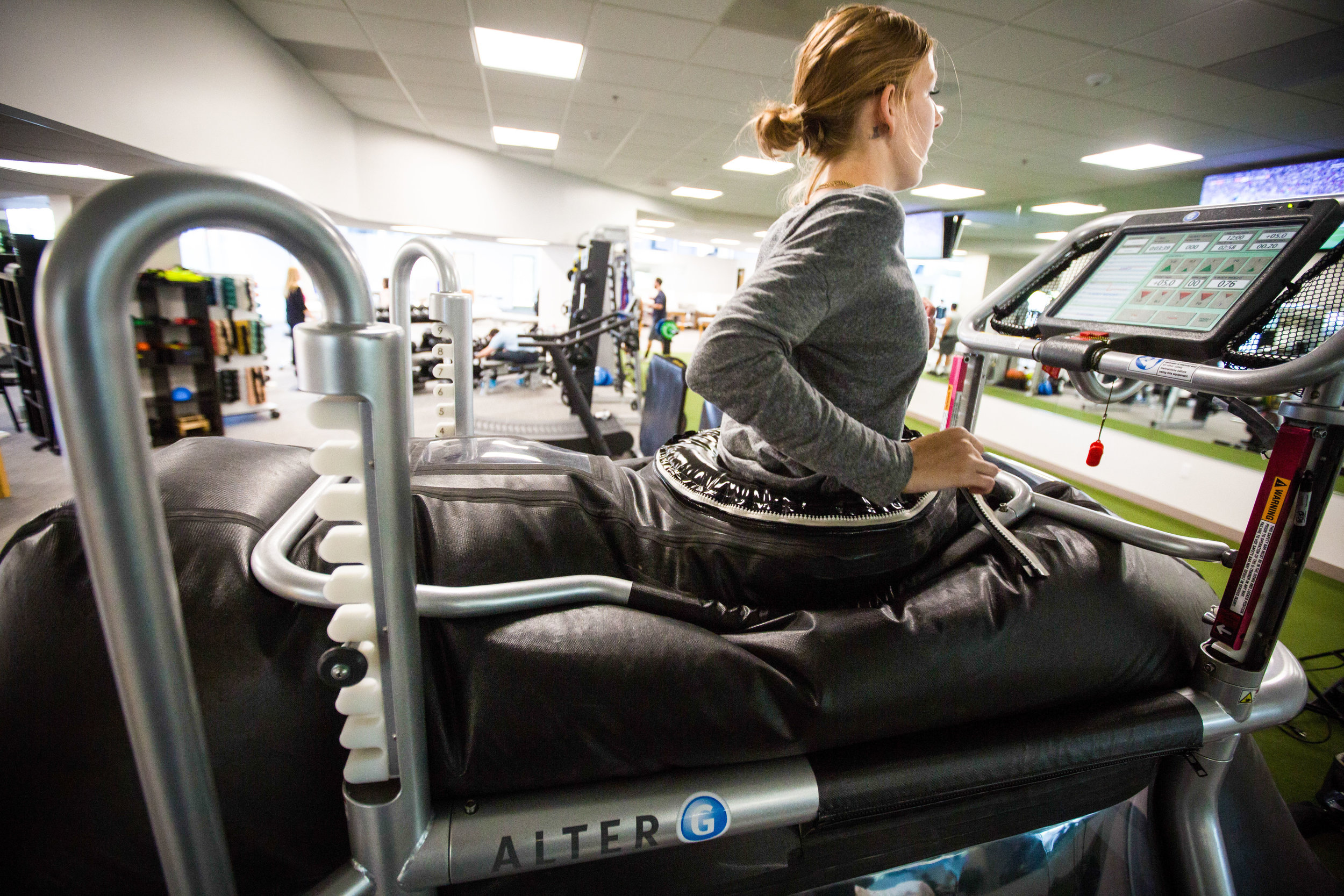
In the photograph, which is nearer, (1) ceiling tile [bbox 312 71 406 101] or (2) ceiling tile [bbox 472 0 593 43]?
(2) ceiling tile [bbox 472 0 593 43]

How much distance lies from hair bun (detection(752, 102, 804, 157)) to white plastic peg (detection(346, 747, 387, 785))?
1.06 metres

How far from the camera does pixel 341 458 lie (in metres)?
0.51

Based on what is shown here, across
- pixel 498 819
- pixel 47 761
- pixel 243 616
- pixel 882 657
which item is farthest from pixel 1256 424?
pixel 47 761

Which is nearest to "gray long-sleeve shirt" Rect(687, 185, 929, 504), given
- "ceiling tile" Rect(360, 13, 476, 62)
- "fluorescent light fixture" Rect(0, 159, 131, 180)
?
"fluorescent light fixture" Rect(0, 159, 131, 180)

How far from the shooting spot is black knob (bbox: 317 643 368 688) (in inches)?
21.4

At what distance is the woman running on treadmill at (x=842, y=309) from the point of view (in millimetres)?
782

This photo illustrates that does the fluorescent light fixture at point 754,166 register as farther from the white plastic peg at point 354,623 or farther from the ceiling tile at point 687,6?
the white plastic peg at point 354,623

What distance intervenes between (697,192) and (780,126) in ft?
32.7

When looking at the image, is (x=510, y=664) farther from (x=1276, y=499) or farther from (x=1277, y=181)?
(x=1277, y=181)

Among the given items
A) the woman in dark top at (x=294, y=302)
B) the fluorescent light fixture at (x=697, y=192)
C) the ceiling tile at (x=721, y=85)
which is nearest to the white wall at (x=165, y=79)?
the woman in dark top at (x=294, y=302)

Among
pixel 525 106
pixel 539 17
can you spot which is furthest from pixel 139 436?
pixel 525 106

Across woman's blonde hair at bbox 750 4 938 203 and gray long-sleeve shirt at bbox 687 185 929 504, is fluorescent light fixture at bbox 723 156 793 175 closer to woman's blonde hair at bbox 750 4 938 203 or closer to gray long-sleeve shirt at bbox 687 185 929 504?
woman's blonde hair at bbox 750 4 938 203

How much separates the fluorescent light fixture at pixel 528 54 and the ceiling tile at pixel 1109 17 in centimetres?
297

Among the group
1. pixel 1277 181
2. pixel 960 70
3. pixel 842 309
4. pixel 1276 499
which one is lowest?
pixel 1276 499
